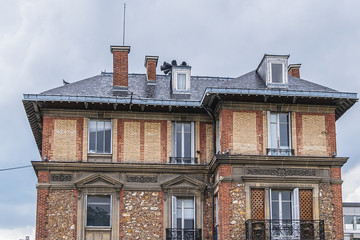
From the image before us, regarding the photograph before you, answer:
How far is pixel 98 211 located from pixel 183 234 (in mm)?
3700

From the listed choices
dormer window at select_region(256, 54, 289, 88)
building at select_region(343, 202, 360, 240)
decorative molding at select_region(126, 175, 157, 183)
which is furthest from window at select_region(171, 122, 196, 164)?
building at select_region(343, 202, 360, 240)

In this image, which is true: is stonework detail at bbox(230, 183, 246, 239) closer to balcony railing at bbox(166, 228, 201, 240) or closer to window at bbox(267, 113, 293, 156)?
window at bbox(267, 113, 293, 156)

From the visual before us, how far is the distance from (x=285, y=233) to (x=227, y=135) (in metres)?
4.50

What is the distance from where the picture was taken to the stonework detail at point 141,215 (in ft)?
89.8

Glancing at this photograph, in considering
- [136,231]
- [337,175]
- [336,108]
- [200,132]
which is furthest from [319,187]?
[136,231]

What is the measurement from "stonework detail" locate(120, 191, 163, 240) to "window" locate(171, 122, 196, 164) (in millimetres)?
1900

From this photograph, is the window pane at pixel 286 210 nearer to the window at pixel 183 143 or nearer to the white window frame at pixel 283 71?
the window at pixel 183 143

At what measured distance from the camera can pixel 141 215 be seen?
1086 inches

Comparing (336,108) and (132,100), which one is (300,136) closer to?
(336,108)

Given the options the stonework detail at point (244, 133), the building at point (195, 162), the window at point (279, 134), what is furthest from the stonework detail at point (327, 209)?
the stonework detail at point (244, 133)

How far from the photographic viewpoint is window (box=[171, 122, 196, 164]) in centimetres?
2869

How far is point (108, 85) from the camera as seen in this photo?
30.6 m

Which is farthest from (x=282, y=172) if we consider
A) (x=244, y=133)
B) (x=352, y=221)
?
(x=352, y=221)

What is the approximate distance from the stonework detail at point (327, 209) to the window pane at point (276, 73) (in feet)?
16.3
